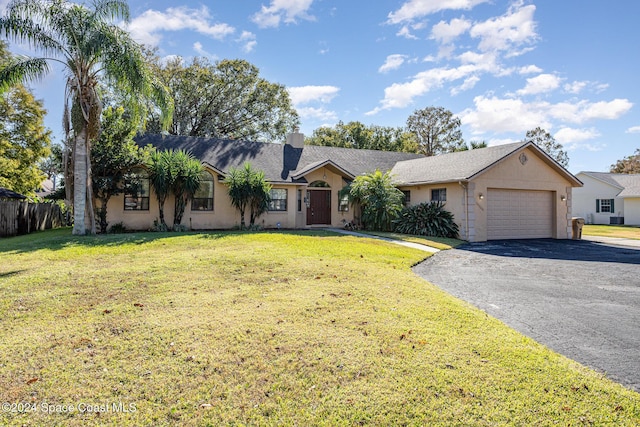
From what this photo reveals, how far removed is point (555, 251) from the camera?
12.7 metres

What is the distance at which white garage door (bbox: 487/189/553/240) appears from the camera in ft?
53.6

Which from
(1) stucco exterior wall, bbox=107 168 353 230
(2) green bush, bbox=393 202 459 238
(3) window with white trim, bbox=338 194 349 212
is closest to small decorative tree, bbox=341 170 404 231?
(2) green bush, bbox=393 202 459 238

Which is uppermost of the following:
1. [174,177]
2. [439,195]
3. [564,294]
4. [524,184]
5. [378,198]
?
[174,177]

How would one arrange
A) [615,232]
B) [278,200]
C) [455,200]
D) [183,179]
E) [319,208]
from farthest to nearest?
1. [615,232]
2. [319,208]
3. [278,200]
4. [455,200]
5. [183,179]

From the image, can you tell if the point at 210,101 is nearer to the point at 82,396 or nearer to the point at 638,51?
the point at 638,51

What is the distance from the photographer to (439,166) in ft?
60.6

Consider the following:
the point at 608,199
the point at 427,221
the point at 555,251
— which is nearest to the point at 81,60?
the point at 427,221

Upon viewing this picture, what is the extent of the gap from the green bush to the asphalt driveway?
3491 mm

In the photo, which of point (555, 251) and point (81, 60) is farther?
point (555, 251)

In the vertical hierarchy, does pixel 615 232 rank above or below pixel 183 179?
below

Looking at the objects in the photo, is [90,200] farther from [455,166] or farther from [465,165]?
[465,165]

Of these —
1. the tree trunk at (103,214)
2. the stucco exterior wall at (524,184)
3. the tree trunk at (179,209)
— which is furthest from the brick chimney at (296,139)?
the tree trunk at (103,214)

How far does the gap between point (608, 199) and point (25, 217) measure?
40050 millimetres

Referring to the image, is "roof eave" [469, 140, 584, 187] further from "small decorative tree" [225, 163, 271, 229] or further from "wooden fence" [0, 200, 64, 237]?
"wooden fence" [0, 200, 64, 237]
